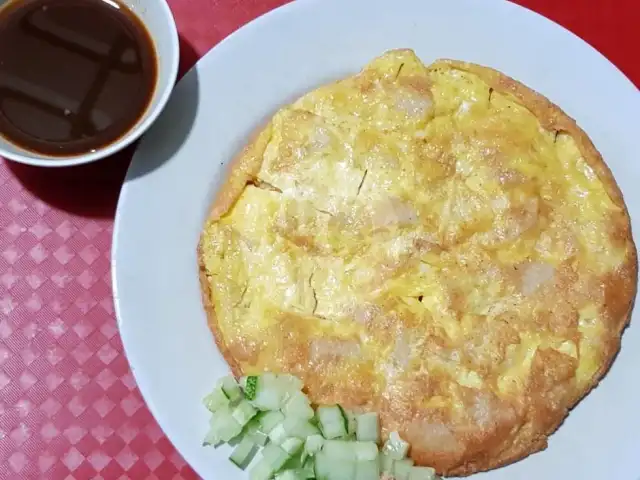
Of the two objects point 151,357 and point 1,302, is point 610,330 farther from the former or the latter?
point 1,302

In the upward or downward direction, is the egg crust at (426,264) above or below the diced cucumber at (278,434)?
above

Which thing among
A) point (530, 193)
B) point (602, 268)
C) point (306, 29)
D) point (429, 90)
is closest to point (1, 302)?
point (306, 29)

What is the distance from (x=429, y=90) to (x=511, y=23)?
50cm

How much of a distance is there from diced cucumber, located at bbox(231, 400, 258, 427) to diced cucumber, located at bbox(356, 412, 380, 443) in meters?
0.32

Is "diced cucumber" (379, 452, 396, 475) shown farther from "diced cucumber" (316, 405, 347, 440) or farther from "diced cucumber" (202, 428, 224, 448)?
"diced cucumber" (202, 428, 224, 448)

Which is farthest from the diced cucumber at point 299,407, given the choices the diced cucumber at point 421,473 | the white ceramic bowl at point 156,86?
the white ceramic bowl at point 156,86

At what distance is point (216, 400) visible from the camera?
243cm

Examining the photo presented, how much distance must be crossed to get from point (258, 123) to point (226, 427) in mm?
1068

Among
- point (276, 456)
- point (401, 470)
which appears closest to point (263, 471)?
point (276, 456)

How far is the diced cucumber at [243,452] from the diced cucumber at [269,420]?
7cm

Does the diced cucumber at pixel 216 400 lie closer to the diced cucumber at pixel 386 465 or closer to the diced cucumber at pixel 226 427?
the diced cucumber at pixel 226 427

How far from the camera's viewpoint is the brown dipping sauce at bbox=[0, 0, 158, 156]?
8.60ft

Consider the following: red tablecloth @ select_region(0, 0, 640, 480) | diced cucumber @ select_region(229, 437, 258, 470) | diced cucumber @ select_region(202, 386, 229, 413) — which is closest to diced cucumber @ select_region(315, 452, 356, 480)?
diced cucumber @ select_region(229, 437, 258, 470)

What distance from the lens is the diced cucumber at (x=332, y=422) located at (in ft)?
7.47
